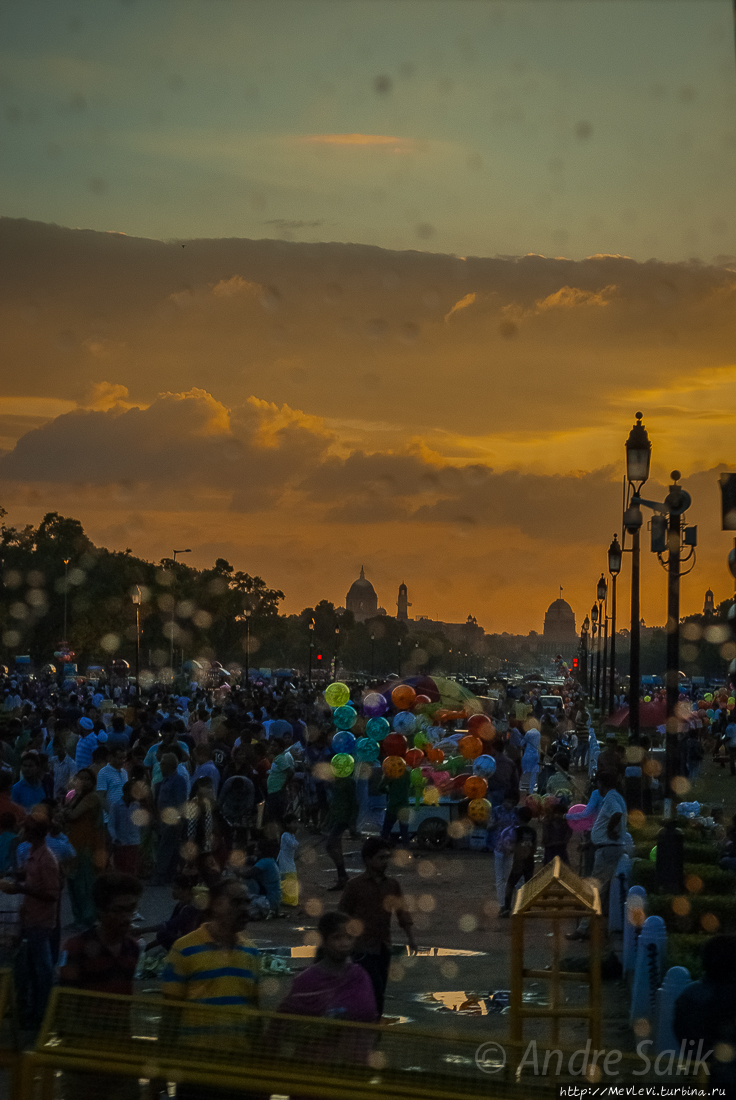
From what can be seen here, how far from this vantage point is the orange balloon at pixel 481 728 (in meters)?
21.8

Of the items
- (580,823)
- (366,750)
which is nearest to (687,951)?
(580,823)

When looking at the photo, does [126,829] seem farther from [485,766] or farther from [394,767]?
[485,766]

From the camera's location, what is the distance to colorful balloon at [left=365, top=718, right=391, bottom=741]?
2072cm

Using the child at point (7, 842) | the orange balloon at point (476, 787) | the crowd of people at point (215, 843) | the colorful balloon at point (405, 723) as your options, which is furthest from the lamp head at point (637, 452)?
the child at point (7, 842)

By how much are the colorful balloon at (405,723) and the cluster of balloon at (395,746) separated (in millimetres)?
2652

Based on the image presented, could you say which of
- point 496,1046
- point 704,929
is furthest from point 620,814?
point 496,1046

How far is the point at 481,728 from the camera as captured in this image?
72.2ft

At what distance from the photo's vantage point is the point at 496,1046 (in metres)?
4.46

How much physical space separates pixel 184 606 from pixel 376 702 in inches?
3233

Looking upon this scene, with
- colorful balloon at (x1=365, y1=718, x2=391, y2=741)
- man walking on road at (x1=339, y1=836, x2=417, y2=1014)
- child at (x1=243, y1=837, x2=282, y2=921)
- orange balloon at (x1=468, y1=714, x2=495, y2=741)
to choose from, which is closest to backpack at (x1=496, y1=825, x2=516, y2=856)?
child at (x1=243, y1=837, x2=282, y2=921)

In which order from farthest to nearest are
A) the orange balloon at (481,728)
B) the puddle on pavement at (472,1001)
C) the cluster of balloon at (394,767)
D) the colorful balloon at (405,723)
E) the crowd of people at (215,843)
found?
1. the colorful balloon at (405,723)
2. the orange balloon at (481,728)
3. the cluster of balloon at (394,767)
4. the puddle on pavement at (472,1001)
5. the crowd of people at (215,843)

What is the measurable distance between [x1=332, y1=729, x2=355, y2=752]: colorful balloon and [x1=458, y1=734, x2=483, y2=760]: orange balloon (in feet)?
7.49

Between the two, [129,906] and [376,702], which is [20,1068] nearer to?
[129,906]

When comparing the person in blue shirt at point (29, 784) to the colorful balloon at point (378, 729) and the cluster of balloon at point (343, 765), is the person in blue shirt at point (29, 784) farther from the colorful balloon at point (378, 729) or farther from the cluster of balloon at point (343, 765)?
the colorful balloon at point (378, 729)
